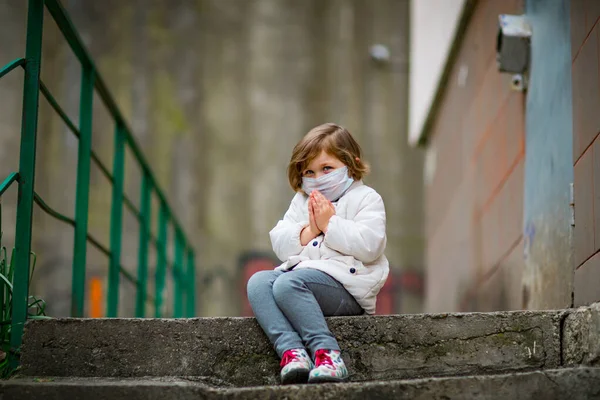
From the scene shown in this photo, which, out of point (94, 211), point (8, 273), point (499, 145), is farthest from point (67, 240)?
point (8, 273)

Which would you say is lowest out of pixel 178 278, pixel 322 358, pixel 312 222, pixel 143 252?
pixel 322 358

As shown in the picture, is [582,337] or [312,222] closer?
[582,337]

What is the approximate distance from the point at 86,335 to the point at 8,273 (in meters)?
0.35

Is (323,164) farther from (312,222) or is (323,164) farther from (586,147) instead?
(586,147)

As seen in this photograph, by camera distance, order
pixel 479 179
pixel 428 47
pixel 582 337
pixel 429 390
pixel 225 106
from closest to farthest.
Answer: pixel 429 390 → pixel 582 337 → pixel 479 179 → pixel 428 47 → pixel 225 106

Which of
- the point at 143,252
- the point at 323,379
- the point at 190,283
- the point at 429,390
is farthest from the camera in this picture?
the point at 190,283

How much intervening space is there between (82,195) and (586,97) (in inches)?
71.2

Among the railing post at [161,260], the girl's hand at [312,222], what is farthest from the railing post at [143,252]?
the girl's hand at [312,222]

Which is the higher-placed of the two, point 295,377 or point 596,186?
point 596,186

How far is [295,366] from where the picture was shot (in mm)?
2203

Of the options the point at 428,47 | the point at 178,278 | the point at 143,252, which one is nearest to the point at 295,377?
the point at 143,252

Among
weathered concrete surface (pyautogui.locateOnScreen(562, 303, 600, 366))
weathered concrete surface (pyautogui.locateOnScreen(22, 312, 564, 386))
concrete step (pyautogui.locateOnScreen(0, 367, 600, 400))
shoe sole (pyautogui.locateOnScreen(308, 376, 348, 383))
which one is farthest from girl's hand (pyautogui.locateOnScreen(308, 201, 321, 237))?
weathered concrete surface (pyautogui.locateOnScreen(562, 303, 600, 366))

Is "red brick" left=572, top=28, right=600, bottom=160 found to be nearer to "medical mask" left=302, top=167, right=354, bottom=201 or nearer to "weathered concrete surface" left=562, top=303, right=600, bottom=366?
"weathered concrete surface" left=562, top=303, right=600, bottom=366

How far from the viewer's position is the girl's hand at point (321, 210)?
8.39 ft
